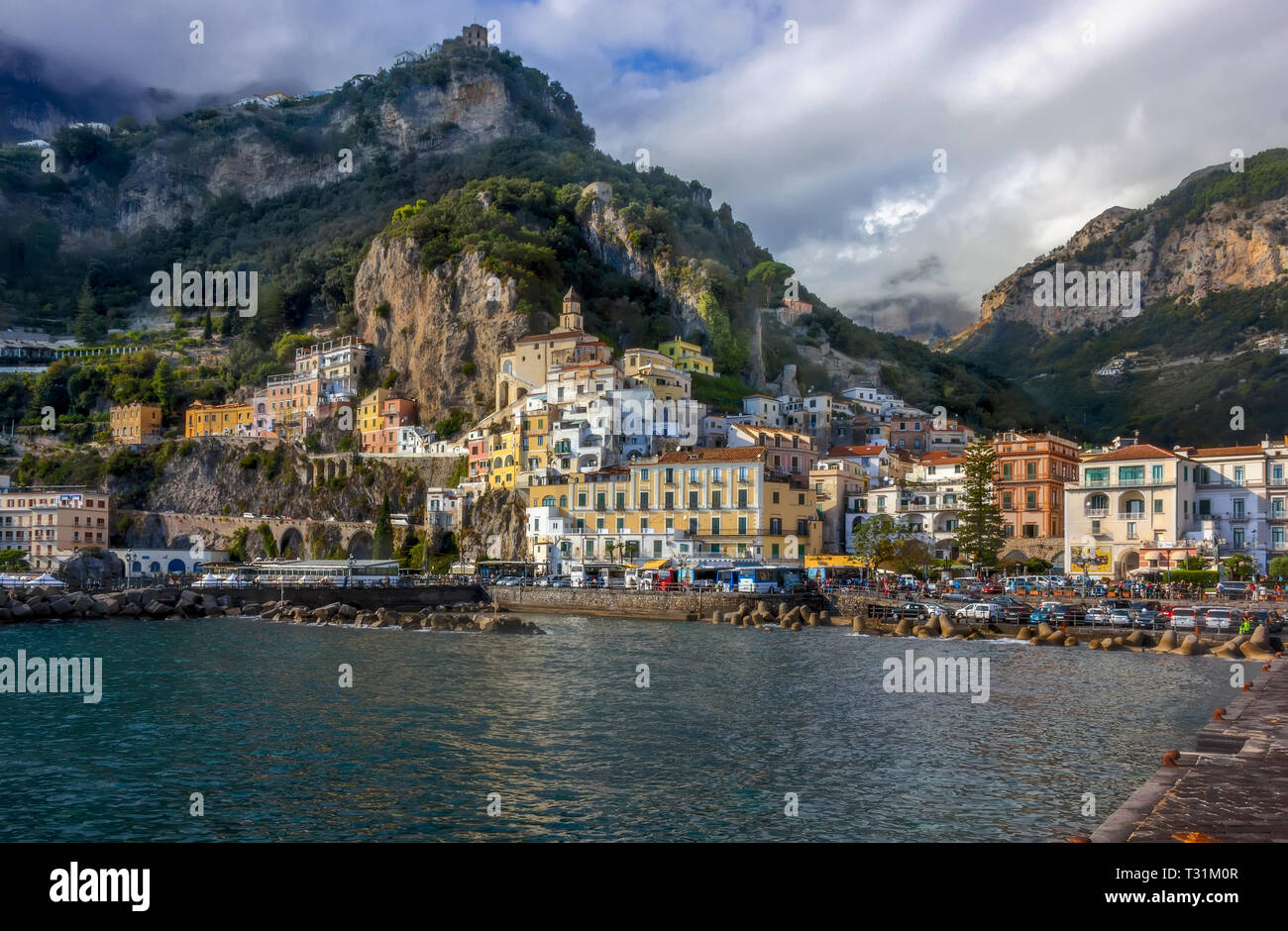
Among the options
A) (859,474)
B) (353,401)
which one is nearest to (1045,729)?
(859,474)

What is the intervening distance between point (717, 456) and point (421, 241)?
166ft

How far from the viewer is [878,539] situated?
62844 millimetres

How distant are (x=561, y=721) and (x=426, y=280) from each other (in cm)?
8250

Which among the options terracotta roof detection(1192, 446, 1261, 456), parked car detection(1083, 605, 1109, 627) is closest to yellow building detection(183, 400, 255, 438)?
parked car detection(1083, 605, 1109, 627)

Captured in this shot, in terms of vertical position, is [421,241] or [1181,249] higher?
[1181,249]

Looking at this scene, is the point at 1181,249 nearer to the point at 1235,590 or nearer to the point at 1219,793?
the point at 1235,590

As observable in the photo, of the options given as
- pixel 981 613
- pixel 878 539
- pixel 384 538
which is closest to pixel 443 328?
pixel 384 538

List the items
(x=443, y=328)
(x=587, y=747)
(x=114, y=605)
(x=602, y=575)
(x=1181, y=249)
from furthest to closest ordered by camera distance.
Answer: (x=1181, y=249), (x=443, y=328), (x=602, y=575), (x=114, y=605), (x=587, y=747)

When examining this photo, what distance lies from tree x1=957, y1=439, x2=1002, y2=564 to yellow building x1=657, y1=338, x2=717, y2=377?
38.9 m

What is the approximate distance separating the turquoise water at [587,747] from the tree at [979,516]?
23.9m

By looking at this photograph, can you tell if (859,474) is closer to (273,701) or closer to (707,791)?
(273,701)

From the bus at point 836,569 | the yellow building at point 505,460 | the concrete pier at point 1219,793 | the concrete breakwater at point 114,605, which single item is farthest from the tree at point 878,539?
the concrete pier at point 1219,793
